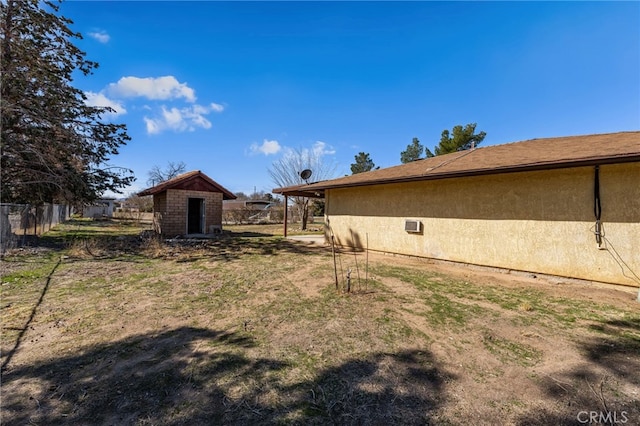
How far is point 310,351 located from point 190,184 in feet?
44.3

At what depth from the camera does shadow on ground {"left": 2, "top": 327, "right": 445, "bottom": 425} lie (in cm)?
211

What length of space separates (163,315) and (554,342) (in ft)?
16.8

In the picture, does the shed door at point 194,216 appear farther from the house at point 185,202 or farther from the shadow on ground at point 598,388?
the shadow on ground at point 598,388

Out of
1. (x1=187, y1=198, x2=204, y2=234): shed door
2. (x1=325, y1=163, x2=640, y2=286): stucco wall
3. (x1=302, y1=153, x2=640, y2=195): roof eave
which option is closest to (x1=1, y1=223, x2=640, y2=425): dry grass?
(x1=325, y1=163, x2=640, y2=286): stucco wall

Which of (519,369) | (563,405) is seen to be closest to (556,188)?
(519,369)

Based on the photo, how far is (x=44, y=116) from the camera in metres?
9.66

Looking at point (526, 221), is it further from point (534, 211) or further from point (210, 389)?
point (210, 389)

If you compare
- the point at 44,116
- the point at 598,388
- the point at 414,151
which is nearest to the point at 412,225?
the point at 598,388

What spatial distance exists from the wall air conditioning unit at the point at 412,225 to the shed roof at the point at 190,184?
35.5 ft

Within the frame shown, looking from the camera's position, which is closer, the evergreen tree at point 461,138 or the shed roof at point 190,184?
the shed roof at point 190,184

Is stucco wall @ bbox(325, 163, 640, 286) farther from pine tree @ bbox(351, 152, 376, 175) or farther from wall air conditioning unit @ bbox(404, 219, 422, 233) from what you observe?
pine tree @ bbox(351, 152, 376, 175)

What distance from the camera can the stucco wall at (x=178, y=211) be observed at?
1381cm

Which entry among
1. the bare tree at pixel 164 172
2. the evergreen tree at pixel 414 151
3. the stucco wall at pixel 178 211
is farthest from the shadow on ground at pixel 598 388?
the bare tree at pixel 164 172

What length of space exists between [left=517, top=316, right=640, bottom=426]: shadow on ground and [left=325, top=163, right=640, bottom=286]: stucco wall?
9.53ft
